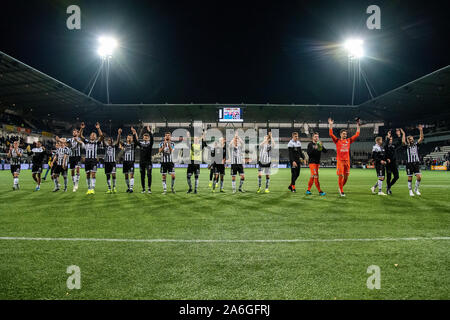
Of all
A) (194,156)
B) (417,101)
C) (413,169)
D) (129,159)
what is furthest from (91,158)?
(417,101)

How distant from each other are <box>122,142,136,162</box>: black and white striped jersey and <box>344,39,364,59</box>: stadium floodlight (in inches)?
1555

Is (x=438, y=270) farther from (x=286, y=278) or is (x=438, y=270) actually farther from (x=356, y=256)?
(x=286, y=278)

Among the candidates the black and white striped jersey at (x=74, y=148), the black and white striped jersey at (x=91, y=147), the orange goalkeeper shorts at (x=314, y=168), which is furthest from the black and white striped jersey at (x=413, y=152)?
the black and white striped jersey at (x=74, y=148)

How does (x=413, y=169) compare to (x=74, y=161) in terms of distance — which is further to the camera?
(x=74, y=161)

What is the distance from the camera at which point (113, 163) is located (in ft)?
39.0

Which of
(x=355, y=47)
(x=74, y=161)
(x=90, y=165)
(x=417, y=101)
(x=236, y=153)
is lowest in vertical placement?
(x=90, y=165)

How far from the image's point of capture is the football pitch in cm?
277

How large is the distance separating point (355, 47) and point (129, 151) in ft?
134

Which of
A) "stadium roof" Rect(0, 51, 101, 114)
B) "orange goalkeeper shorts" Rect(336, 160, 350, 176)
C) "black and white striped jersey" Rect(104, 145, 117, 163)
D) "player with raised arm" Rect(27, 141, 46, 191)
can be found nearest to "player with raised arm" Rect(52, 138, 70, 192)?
"player with raised arm" Rect(27, 141, 46, 191)

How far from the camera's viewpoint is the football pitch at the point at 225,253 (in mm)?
2768

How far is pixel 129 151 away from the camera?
11727 millimetres

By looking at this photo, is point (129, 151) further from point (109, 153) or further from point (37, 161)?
point (37, 161)

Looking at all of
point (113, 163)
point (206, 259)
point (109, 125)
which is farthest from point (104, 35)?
point (206, 259)
